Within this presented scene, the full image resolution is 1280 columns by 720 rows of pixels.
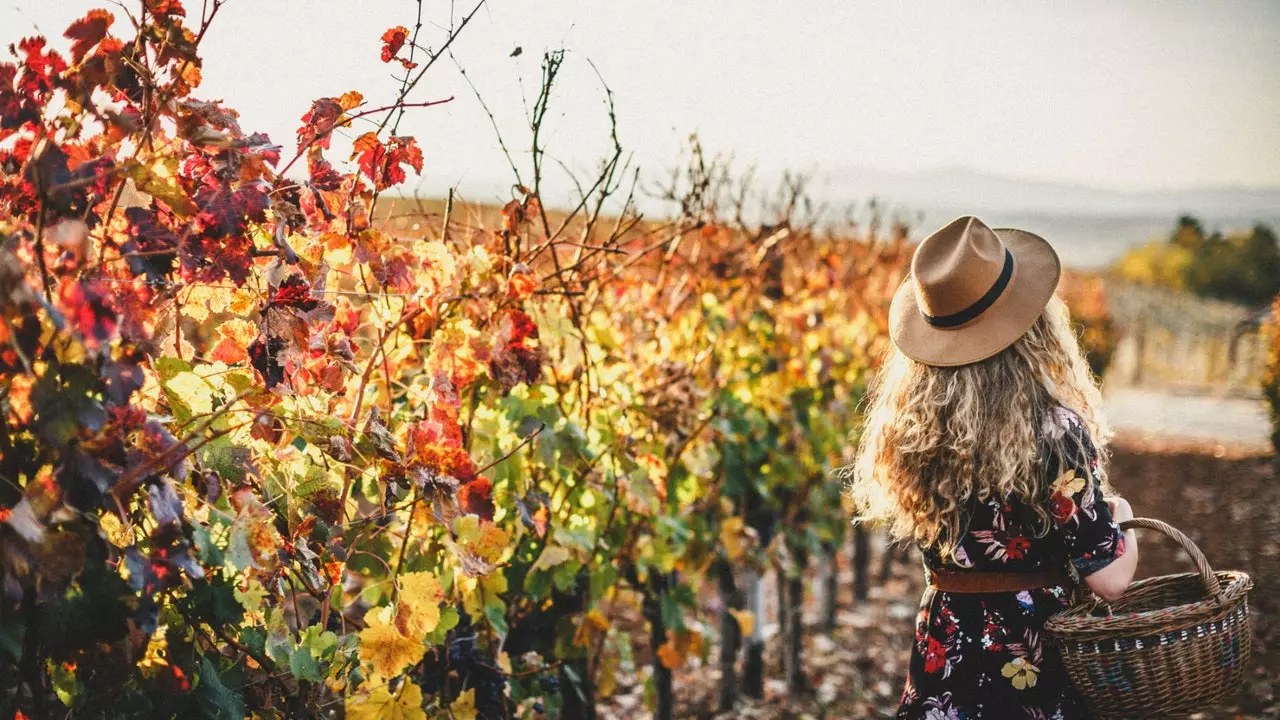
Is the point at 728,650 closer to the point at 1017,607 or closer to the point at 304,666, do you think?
the point at 1017,607

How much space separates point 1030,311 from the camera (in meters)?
2.09

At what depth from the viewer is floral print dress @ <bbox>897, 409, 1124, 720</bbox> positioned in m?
1.94

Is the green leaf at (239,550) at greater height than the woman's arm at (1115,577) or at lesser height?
greater

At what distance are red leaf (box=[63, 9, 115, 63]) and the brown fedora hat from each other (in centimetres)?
167

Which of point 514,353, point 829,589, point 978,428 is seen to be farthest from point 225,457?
point 829,589

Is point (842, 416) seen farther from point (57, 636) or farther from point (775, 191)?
point (57, 636)

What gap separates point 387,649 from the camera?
5.74 feet

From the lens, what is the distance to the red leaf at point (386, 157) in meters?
1.82

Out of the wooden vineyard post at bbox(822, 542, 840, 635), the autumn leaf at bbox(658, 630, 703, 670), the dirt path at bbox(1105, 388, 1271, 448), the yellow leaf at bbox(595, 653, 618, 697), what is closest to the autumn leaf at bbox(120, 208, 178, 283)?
the yellow leaf at bbox(595, 653, 618, 697)

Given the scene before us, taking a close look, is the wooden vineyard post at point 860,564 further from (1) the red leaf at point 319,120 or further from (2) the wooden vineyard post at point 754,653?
(1) the red leaf at point 319,120

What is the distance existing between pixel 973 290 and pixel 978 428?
319 millimetres

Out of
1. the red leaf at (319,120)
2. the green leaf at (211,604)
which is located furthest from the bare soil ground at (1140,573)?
the red leaf at (319,120)

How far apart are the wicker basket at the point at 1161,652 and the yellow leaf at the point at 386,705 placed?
1359 millimetres

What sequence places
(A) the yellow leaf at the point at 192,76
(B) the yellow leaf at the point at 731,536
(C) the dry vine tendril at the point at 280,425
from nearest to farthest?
(C) the dry vine tendril at the point at 280,425, (A) the yellow leaf at the point at 192,76, (B) the yellow leaf at the point at 731,536
